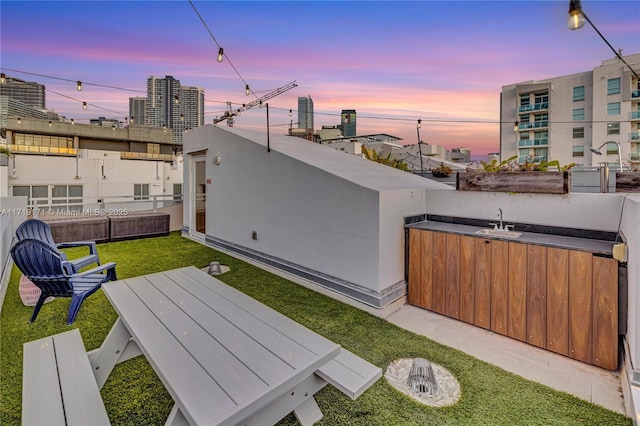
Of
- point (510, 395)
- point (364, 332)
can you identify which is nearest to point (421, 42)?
point (364, 332)

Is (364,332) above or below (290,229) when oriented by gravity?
below

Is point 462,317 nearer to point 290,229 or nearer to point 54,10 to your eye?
point 290,229

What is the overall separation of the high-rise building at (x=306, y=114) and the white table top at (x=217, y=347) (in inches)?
358

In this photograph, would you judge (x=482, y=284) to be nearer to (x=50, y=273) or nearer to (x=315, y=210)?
(x=315, y=210)

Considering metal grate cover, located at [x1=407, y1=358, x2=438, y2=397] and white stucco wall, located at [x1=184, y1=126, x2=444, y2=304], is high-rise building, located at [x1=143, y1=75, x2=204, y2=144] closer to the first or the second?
white stucco wall, located at [x1=184, y1=126, x2=444, y2=304]

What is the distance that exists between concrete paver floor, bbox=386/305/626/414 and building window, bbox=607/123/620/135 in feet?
105

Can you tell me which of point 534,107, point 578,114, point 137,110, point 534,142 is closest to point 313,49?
point 137,110

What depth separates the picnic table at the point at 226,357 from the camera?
1265 millimetres

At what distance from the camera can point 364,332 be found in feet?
Result: 10.9

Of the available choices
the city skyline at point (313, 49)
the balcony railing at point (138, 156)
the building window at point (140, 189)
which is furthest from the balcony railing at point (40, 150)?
the city skyline at point (313, 49)

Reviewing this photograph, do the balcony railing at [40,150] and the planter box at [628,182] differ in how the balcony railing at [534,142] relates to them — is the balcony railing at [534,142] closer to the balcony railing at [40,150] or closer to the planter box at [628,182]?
the planter box at [628,182]

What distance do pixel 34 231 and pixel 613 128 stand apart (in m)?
35.8

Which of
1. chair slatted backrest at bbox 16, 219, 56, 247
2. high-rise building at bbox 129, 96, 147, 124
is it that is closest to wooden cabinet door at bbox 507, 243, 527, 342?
chair slatted backrest at bbox 16, 219, 56, 247

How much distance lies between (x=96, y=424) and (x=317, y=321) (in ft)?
7.77
